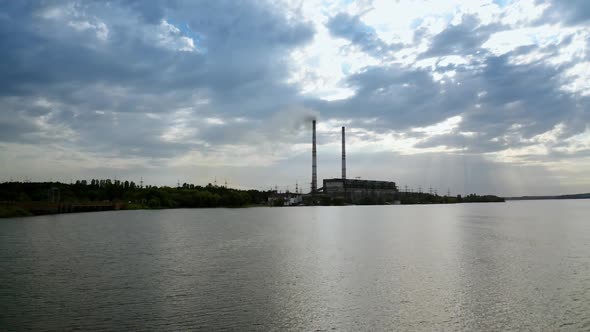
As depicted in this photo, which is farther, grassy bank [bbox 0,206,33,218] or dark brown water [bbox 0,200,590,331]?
grassy bank [bbox 0,206,33,218]

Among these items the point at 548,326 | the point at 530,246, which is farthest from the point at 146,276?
the point at 530,246

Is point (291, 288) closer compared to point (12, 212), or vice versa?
point (291, 288)

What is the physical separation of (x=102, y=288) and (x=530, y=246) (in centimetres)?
4254

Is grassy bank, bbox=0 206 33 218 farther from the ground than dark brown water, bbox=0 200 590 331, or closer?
farther from the ground

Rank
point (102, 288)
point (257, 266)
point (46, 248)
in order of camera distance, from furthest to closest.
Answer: point (46, 248) → point (257, 266) → point (102, 288)

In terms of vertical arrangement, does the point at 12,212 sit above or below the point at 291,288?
above

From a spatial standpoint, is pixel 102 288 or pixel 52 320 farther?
pixel 102 288

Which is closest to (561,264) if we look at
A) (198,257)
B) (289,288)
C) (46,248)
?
(289,288)

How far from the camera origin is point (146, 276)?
97.2 ft

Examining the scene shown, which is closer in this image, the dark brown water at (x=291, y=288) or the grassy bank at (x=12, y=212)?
the dark brown water at (x=291, y=288)

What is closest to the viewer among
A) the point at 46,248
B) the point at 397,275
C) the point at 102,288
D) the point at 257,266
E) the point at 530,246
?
the point at 102,288

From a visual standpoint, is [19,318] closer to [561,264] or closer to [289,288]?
[289,288]

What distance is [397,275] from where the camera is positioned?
31281 millimetres

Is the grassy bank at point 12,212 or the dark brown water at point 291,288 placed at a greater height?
the grassy bank at point 12,212
